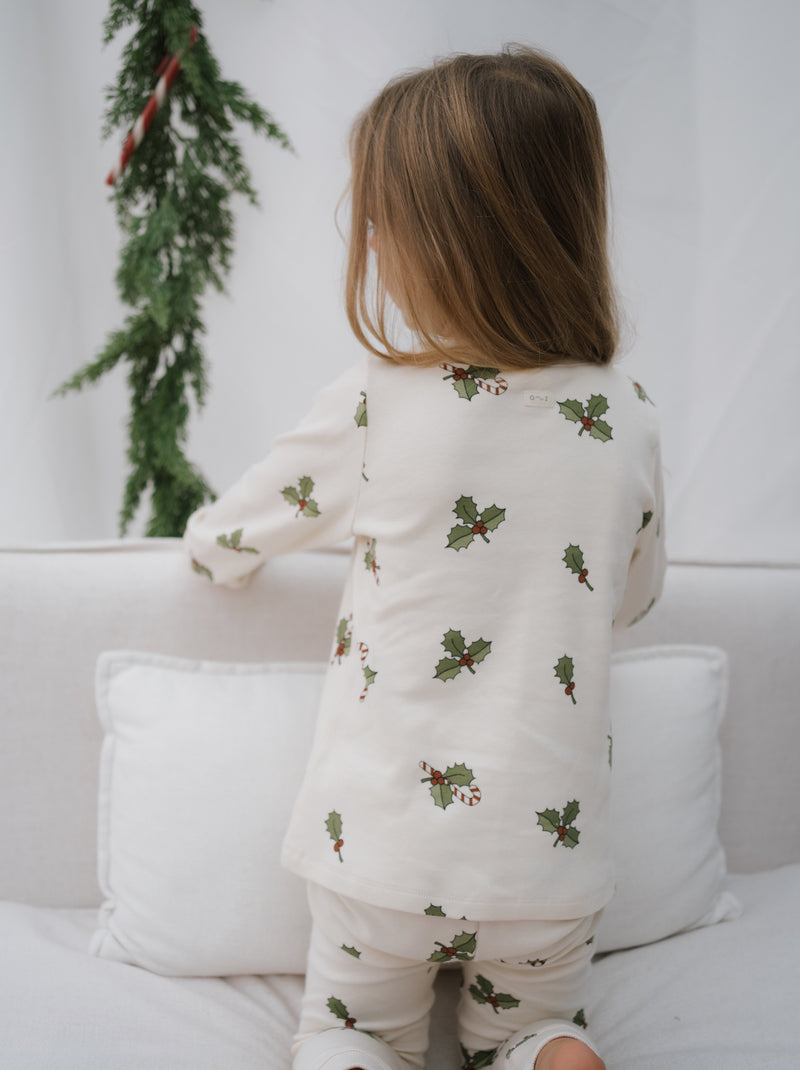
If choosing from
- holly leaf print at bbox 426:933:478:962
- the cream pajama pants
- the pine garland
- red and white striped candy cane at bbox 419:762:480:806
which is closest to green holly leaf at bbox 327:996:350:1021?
the cream pajama pants

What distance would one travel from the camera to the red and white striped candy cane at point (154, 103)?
109cm

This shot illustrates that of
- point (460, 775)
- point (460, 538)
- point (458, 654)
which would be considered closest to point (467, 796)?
point (460, 775)

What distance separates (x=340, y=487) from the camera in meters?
0.81

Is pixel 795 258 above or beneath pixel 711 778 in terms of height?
above

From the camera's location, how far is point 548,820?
0.74 m

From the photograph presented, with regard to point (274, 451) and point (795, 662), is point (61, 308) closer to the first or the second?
point (274, 451)

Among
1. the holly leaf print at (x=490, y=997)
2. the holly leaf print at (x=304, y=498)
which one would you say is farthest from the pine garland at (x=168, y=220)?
the holly leaf print at (x=490, y=997)

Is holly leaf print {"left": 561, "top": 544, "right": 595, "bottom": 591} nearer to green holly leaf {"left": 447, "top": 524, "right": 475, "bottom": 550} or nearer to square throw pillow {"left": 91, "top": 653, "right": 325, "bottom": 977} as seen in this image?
green holly leaf {"left": 447, "top": 524, "right": 475, "bottom": 550}

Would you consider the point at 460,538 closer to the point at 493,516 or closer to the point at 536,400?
the point at 493,516

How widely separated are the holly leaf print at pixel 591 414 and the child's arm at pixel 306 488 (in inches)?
7.3

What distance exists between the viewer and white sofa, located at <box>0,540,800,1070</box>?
880 mm

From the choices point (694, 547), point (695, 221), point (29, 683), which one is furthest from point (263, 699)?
point (695, 221)

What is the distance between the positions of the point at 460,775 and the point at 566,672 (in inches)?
5.0

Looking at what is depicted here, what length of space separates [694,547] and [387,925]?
0.81 meters
